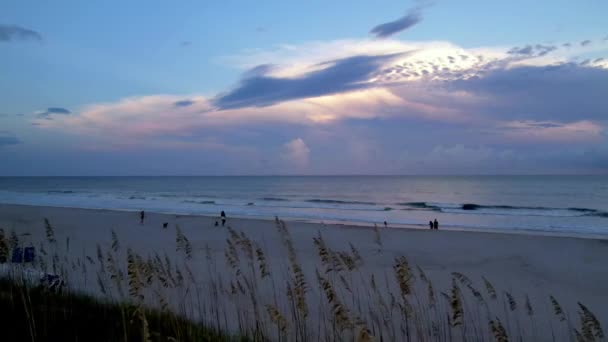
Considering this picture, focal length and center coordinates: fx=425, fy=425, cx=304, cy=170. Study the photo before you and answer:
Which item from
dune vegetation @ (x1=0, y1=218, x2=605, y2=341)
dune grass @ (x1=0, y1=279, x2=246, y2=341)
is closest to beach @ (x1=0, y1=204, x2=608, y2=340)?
dune vegetation @ (x1=0, y1=218, x2=605, y2=341)

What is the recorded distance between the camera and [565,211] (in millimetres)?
41469

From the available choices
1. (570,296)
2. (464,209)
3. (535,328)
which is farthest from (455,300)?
(464,209)

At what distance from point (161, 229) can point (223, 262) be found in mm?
12611

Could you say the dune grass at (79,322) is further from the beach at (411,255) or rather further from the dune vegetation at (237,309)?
the beach at (411,255)

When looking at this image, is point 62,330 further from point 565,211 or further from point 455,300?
point 565,211

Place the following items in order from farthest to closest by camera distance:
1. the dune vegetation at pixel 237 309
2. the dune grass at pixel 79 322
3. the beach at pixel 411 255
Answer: the beach at pixel 411 255, the dune grass at pixel 79 322, the dune vegetation at pixel 237 309

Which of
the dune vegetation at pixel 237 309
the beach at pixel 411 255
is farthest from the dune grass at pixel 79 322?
the beach at pixel 411 255

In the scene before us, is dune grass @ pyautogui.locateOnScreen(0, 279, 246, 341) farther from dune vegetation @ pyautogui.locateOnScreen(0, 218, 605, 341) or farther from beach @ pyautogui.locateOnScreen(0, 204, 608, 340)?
beach @ pyautogui.locateOnScreen(0, 204, 608, 340)

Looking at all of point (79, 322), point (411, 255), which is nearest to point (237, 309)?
point (79, 322)

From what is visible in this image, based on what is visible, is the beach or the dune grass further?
A: the beach

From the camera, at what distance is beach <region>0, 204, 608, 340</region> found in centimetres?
969

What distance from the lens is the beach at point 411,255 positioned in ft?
31.8

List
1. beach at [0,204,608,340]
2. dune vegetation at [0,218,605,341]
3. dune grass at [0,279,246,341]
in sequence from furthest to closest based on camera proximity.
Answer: beach at [0,204,608,340] < dune grass at [0,279,246,341] < dune vegetation at [0,218,605,341]

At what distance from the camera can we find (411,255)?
17.0 meters
